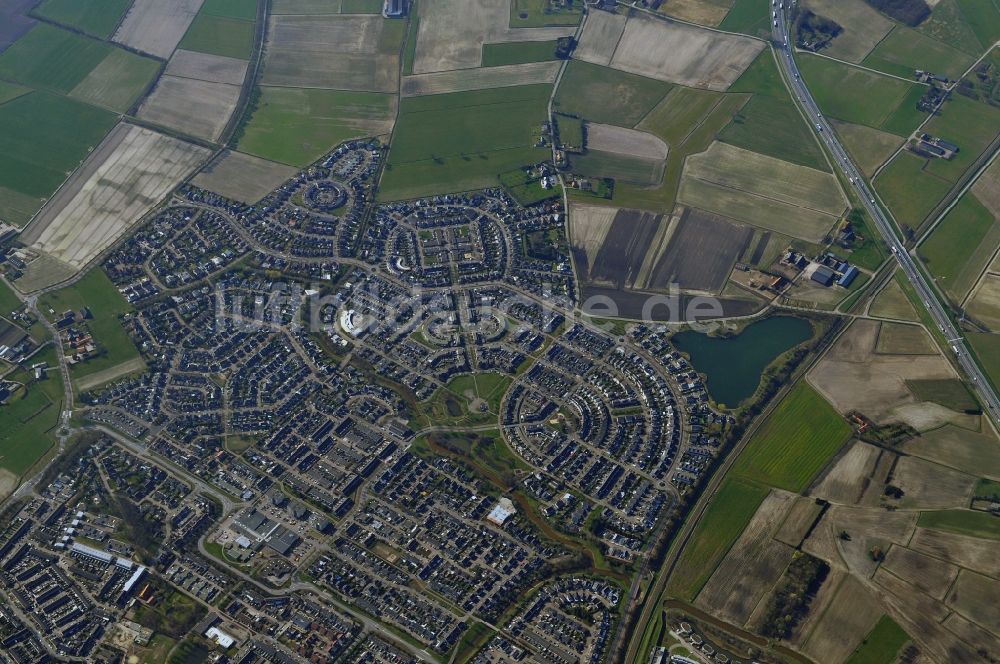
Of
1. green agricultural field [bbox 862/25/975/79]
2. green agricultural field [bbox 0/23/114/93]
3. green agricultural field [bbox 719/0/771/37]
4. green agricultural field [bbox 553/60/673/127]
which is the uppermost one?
green agricultural field [bbox 862/25/975/79]

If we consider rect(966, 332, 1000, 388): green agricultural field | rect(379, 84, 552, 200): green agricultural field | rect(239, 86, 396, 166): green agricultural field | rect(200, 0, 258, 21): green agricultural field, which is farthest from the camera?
rect(200, 0, 258, 21): green agricultural field

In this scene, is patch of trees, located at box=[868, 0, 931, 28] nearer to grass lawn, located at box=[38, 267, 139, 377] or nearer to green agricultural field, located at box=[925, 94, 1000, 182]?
green agricultural field, located at box=[925, 94, 1000, 182]

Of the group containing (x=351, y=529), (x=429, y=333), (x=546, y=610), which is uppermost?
(x=429, y=333)

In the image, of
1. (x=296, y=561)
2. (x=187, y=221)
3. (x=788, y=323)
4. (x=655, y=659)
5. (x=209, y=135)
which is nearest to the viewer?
(x=655, y=659)

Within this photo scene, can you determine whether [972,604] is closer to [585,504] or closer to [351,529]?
[585,504]

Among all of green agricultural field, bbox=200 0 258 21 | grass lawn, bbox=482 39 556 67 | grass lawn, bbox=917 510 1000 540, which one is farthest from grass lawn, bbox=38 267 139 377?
grass lawn, bbox=917 510 1000 540

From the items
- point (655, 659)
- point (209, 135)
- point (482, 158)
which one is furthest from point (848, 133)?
point (209, 135)

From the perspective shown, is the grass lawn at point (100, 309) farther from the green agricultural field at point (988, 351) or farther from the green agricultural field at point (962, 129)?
the green agricultural field at point (962, 129)

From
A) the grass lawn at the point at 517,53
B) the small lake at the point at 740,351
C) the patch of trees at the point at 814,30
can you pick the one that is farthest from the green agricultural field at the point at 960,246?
the grass lawn at the point at 517,53
